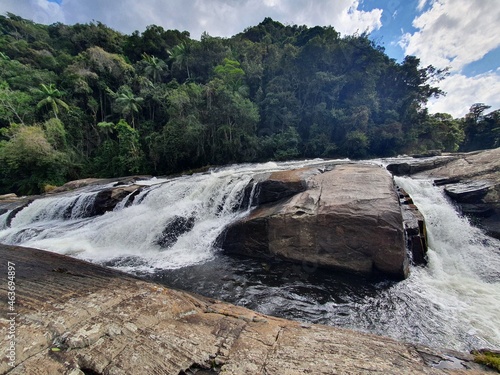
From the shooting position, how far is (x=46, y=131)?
19.9m

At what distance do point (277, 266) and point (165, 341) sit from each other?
3.71m

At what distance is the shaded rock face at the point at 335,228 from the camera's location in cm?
500

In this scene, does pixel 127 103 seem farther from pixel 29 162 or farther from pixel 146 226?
pixel 146 226

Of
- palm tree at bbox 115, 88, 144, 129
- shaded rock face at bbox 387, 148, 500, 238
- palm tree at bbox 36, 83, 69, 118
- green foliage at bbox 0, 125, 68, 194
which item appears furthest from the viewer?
palm tree at bbox 115, 88, 144, 129

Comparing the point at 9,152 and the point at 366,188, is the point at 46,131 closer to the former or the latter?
the point at 9,152

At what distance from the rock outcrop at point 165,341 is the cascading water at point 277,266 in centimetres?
104

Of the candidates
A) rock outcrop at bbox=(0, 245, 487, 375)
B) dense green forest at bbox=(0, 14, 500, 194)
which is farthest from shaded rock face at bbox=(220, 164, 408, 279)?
dense green forest at bbox=(0, 14, 500, 194)

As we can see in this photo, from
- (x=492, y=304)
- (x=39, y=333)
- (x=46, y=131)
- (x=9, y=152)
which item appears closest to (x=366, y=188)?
(x=492, y=304)

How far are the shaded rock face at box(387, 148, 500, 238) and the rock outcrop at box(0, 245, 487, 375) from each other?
18.5 feet

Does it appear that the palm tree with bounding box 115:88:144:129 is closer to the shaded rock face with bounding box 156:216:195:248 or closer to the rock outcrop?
the shaded rock face with bounding box 156:216:195:248

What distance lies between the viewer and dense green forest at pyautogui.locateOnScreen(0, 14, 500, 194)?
2084 centimetres

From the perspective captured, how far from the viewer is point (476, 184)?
277 inches

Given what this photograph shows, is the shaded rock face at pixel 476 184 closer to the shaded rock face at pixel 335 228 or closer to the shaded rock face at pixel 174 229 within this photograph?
the shaded rock face at pixel 335 228

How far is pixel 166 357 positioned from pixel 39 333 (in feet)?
4.07
